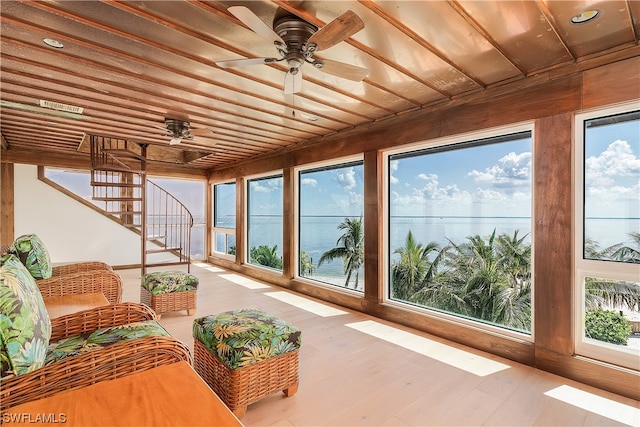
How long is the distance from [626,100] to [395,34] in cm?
177

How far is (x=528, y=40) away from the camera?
6.98ft

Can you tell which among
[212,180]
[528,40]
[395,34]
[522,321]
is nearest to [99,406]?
[395,34]

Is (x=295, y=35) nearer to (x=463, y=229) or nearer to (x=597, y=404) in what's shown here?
(x=597, y=404)

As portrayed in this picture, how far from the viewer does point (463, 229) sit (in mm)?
4367

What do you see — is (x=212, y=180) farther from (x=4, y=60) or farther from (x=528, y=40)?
(x=528, y=40)

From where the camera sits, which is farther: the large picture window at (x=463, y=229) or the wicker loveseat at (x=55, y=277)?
the large picture window at (x=463, y=229)

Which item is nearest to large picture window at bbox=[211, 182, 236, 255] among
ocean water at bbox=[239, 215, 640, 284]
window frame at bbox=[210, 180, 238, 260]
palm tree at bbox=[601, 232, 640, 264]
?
window frame at bbox=[210, 180, 238, 260]

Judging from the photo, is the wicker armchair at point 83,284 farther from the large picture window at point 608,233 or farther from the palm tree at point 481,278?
the large picture window at point 608,233

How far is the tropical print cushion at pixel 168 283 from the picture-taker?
3811 mm

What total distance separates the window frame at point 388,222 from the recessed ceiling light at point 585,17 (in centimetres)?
92

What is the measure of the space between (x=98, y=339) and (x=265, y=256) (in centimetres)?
522

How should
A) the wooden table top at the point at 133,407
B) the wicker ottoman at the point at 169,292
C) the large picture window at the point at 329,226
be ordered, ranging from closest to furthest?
the wooden table top at the point at 133,407
the wicker ottoman at the point at 169,292
the large picture window at the point at 329,226

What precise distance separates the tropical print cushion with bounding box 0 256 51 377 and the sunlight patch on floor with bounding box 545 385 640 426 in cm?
304

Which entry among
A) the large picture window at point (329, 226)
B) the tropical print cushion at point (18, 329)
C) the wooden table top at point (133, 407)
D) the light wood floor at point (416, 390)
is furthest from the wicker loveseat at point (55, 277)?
the large picture window at point (329, 226)
